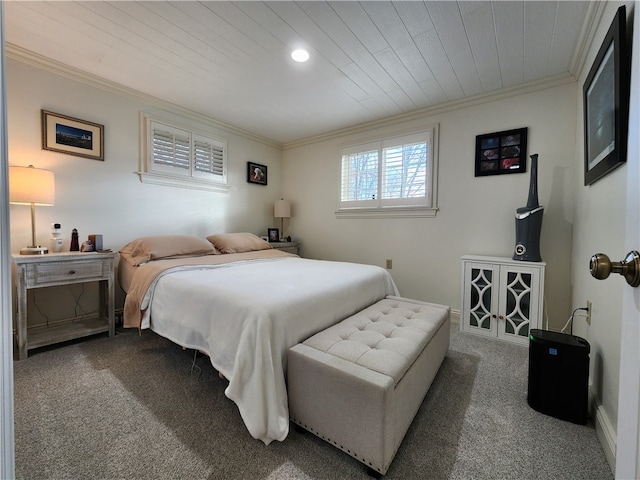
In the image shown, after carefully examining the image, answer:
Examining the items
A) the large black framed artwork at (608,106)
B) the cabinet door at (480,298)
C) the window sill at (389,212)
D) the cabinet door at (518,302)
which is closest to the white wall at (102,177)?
the window sill at (389,212)

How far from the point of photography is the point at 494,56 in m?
2.21

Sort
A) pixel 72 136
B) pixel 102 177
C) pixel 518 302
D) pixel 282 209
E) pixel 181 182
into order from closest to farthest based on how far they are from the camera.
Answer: pixel 518 302 < pixel 72 136 < pixel 102 177 < pixel 181 182 < pixel 282 209

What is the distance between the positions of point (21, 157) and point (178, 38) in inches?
65.2

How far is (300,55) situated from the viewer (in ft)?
7.30

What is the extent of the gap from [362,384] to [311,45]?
2.30 meters

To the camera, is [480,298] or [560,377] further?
[480,298]

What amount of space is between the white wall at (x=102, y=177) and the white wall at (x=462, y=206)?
148 centimetres

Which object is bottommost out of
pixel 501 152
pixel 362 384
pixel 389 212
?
pixel 362 384

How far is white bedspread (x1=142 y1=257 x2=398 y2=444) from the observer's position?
1293mm

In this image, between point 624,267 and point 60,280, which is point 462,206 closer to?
point 624,267

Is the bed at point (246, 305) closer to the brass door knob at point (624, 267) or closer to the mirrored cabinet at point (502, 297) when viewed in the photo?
the mirrored cabinet at point (502, 297)

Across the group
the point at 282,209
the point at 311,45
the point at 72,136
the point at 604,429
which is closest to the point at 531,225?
the point at 604,429

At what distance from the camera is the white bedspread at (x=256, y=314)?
1.29m

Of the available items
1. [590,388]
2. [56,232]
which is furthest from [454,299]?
[56,232]
